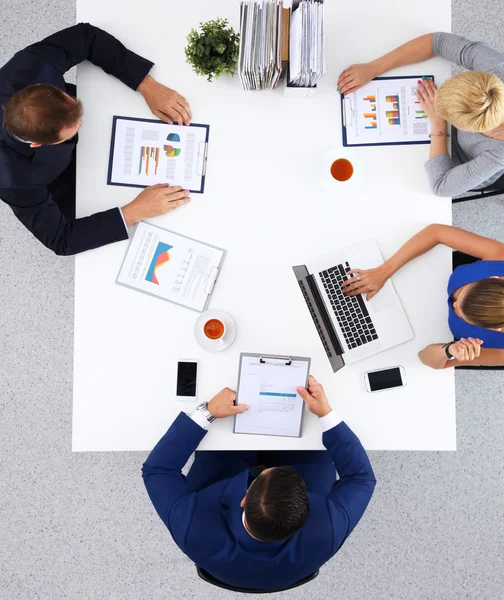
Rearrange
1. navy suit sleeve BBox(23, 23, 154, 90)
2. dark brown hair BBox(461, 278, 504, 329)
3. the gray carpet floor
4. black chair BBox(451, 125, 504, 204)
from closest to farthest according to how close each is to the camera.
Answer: dark brown hair BBox(461, 278, 504, 329) → navy suit sleeve BBox(23, 23, 154, 90) → black chair BBox(451, 125, 504, 204) → the gray carpet floor

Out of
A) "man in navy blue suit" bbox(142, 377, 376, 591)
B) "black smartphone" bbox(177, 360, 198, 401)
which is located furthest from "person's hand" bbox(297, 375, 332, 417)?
"black smartphone" bbox(177, 360, 198, 401)

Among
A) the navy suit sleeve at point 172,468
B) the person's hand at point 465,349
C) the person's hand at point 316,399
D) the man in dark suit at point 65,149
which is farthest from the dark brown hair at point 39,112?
the person's hand at point 465,349

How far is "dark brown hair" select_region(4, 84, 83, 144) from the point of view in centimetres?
135

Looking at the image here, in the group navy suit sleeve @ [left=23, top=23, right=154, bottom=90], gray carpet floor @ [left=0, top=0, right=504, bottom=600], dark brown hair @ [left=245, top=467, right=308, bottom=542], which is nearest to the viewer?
dark brown hair @ [left=245, top=467, right=308, bottom=542]

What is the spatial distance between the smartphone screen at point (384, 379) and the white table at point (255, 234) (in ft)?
0.10

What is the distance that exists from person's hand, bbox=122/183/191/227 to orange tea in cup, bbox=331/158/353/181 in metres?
0.46

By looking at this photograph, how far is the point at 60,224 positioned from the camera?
150 centimetres

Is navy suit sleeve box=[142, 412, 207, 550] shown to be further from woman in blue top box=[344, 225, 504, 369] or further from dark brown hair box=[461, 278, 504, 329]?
dark brown hair box=[461, 278, 504, 329]

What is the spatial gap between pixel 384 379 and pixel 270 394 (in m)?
0.35

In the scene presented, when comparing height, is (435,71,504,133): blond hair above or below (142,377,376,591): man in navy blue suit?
above

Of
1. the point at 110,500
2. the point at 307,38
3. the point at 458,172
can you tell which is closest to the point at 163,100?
the point at 307,38

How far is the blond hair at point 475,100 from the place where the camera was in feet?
4.50

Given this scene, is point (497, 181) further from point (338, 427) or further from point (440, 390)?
point (338, 427)

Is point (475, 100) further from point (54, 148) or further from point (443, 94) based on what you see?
point (54, 148)
